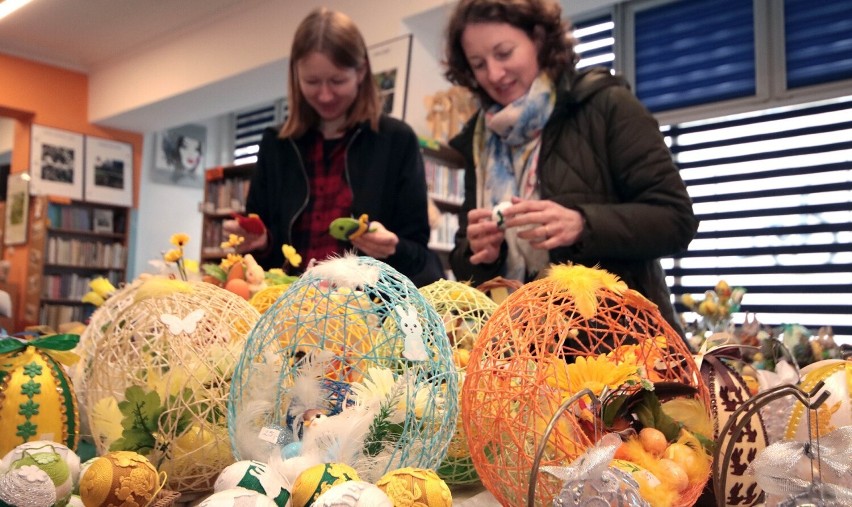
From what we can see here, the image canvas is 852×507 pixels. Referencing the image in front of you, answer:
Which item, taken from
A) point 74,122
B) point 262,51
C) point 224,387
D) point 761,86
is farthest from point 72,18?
point 224,387

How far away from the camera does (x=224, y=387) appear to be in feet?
2.54

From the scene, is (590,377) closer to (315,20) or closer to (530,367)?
(530,367)

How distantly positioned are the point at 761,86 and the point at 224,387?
409cm

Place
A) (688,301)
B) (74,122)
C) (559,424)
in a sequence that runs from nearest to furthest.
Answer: (559,424) < (688,301) < (74,122)

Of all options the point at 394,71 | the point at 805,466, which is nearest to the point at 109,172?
the point at 394,71

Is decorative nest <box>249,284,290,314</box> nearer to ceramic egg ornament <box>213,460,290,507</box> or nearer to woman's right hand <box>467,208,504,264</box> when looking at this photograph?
woman's right hand <box>467,208,504,264</box>

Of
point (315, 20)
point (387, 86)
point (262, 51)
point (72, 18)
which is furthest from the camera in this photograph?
point (72, 18)

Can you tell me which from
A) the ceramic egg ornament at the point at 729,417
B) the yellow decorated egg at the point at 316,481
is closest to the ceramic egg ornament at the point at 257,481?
the yellow decorated egg at the point at 316,481

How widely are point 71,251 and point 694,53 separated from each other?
5.96m

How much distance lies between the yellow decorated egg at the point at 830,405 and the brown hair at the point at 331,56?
1044 mm

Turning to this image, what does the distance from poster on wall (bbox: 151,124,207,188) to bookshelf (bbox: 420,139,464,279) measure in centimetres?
417

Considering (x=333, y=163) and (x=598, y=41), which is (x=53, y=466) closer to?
(x=333, y=163)

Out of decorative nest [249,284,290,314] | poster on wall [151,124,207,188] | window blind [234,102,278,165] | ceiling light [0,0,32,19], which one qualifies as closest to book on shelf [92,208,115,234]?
poster on wall [151,124,207,188]

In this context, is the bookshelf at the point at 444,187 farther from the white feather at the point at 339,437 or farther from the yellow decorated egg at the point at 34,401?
the white feather at the point at 339,437
